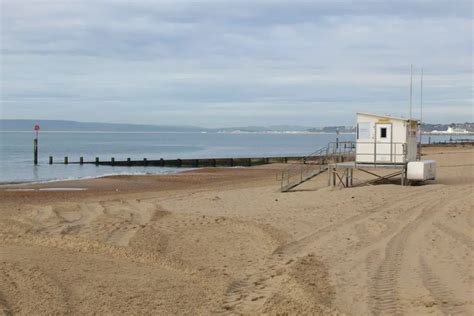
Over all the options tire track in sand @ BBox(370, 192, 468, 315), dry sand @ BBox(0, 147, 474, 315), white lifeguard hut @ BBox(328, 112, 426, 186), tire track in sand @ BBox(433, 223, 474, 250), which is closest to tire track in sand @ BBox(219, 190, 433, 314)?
dry sand @ BBox(0, 147, 474, 315)

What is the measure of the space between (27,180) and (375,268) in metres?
34.4

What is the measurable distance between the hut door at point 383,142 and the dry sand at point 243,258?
5.51m

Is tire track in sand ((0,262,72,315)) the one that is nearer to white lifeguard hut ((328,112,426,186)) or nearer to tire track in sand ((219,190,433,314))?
tire track in sand ((219,190,433,314))

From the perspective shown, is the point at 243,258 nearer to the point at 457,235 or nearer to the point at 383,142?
the point at 457,235

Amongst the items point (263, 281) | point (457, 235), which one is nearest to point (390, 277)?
point (263, 281)

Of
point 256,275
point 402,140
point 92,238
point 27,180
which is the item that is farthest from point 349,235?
point 27,180

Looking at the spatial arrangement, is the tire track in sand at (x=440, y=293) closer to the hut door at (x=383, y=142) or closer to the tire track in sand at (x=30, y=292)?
the tire track in sand at (x=30, y=292)

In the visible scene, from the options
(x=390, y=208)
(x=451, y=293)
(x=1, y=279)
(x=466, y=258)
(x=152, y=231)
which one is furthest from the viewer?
(x=390, y=208)

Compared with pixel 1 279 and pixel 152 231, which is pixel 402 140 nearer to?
pixel 152 231

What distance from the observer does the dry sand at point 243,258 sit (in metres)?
7.74

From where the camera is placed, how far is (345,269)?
9.61m

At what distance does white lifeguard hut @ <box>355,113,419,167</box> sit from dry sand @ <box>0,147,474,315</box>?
17.6 feet

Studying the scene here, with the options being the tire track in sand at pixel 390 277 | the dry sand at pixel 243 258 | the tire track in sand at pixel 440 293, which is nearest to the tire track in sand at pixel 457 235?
the dry sand at pixel 243 258

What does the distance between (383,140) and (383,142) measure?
8.2 inches
